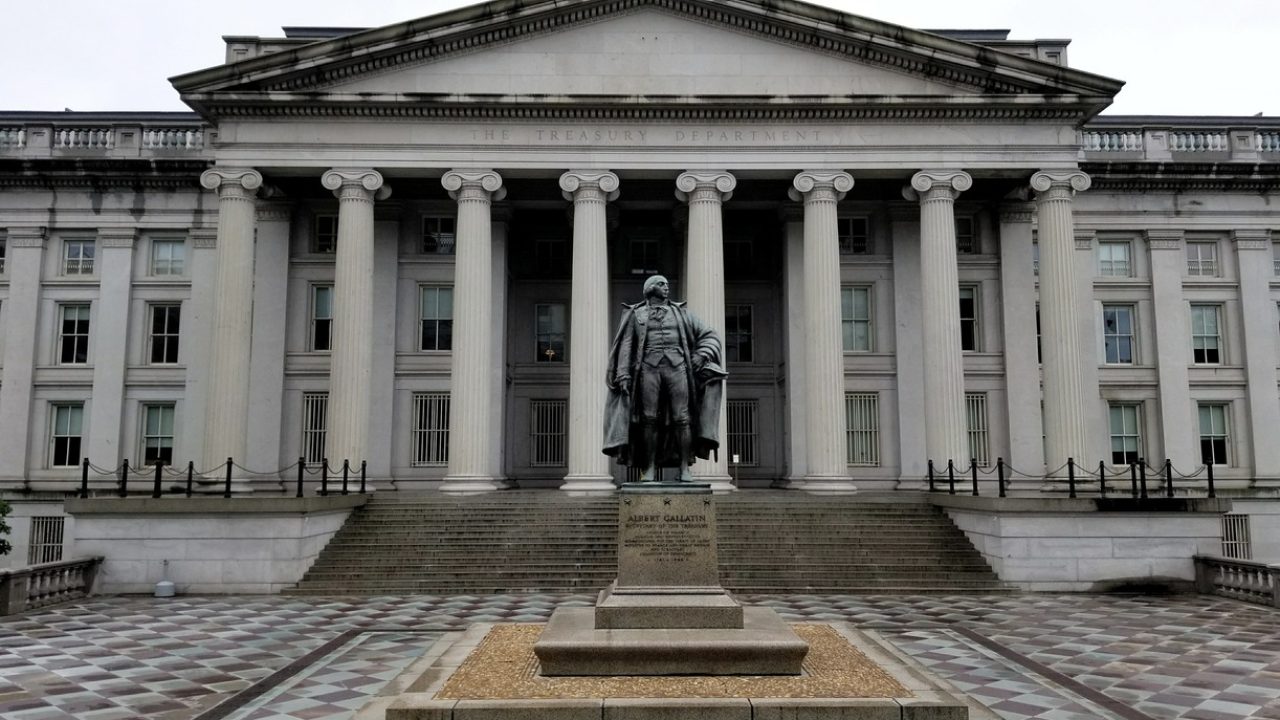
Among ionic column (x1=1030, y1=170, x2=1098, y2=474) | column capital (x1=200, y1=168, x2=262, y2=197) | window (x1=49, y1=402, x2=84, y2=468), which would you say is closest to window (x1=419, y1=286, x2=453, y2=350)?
column capital (x1=200, y1=168, x2=262, y2=197)

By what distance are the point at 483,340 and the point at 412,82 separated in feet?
24.5

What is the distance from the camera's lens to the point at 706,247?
24.2m

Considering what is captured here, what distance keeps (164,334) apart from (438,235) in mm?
9870

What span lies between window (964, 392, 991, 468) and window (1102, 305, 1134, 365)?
590cm

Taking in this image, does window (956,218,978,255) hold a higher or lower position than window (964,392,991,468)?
higher

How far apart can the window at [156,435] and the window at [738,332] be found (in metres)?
18.3

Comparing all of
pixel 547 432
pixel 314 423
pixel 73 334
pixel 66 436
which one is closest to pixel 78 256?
pixel 73 334

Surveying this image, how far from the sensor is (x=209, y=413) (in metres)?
23.2

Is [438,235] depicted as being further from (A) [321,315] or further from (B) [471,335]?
(B) [471,335]

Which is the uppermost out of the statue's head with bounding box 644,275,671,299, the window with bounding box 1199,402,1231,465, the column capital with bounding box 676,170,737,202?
the column capital with bounding box 676,170,737,202

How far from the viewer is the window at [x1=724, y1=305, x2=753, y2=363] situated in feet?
98.7

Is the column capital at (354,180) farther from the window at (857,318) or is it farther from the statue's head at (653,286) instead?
the statue's head at (653,286)

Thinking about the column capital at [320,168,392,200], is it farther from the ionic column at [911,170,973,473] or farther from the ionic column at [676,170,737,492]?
the ionic column at [911,170,973,473]

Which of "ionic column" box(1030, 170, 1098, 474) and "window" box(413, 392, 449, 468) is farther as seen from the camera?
"window" box(413, 392, 449, 468)
